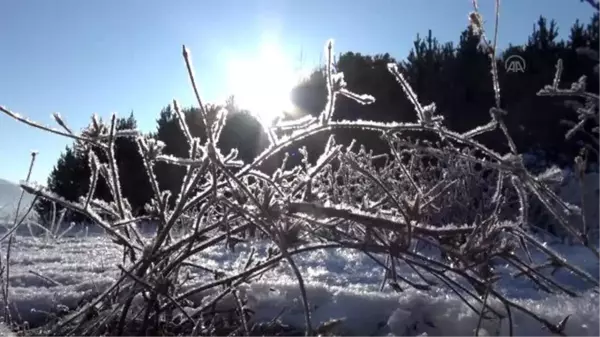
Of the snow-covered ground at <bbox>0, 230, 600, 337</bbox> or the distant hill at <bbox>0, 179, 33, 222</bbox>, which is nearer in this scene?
the snow-covered ground at <bbox>0, 230, 600, 337</bbox>

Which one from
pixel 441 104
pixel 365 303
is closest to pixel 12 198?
pixel 365 303

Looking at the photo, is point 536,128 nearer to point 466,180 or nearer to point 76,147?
point 466,180

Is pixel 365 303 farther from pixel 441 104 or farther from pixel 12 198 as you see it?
pixel 441 104

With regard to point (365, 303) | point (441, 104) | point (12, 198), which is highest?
point (441, 104)

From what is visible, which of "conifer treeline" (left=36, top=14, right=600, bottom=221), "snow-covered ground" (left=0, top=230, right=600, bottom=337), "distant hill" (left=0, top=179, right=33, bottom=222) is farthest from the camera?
"conifer treeline" (left=36, top=14, right=600, bottom=221)

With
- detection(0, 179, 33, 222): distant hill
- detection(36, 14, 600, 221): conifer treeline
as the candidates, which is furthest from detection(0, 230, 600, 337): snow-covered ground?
detection(36, 14, 600, 221): conifer treeline

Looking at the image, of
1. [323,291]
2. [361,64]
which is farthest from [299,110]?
[323,291]

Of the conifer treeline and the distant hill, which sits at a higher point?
the conifer treeline

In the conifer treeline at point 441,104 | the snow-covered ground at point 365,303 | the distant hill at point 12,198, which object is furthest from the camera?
the conifer treeline at point 441,104

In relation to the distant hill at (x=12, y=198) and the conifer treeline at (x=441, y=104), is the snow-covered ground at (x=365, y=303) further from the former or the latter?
the conifer treeline at (x=441, y=104)

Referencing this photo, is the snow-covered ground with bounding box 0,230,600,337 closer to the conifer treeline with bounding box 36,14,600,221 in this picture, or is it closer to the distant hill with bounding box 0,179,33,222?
the distant hill with bounding box 0,179,33,222

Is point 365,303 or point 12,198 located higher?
point 12,198

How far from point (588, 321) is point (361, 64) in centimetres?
1223

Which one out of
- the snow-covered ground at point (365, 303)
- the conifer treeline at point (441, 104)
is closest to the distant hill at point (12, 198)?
the snow-covered ground at point (365, 303)
